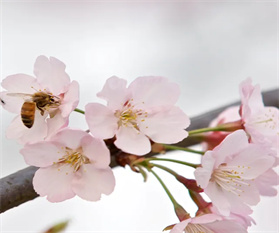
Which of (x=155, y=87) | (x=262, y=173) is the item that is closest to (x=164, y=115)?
(x=155, y=87)

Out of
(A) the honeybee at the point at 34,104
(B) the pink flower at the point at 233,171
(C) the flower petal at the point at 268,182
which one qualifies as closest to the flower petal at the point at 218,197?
(B) the pink flower at the point at 233,171

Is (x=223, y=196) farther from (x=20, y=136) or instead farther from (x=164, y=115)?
(x=20, y=136)

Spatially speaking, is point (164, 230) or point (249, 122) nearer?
point (164, 230)

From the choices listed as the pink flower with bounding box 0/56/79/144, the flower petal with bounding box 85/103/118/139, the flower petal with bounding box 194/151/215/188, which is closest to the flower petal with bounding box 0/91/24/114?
the pink flower with bounding box 0/56/79/144

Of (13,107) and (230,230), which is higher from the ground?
(13,107)

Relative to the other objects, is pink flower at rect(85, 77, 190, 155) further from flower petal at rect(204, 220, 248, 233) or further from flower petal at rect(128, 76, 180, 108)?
flower petal at rect(204, 220, 248, 233)

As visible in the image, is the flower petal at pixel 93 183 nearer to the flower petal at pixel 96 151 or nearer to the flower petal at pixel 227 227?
the flower petal at pixel 96 151
